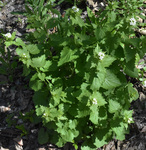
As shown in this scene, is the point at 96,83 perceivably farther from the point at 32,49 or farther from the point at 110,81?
the point at 32,49

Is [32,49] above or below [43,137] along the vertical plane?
above

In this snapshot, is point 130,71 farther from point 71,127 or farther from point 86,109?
point 71,127

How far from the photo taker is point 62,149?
9.87ft

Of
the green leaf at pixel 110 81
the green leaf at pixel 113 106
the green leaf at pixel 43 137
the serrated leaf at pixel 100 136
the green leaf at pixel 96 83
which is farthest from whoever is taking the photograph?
the green leaf at pixel 43 137

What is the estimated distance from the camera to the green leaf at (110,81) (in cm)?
200

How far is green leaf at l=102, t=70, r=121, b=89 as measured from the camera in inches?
78.8

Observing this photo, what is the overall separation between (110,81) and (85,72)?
1.05 feet

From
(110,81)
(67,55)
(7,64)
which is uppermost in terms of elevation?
(67,55)

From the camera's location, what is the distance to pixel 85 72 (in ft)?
6.97

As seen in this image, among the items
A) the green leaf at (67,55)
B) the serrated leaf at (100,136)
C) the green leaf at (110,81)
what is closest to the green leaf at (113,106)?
the green leaf at (110,81)

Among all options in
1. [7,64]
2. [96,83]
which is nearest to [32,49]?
[96,83]

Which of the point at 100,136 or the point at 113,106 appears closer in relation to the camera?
the point at 113,106

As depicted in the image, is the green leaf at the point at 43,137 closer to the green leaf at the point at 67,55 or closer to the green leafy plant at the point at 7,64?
the green leafy plant at the point at 7,64

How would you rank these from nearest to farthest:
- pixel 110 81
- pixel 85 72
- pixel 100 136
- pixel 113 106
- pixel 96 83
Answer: pixel 96 83 → pixel 110 81 → pixel 85 72 → pixel 113 106 → pixel 100 136
